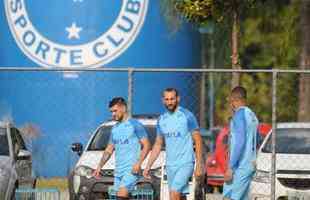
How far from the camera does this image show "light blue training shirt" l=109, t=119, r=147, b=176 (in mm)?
16281

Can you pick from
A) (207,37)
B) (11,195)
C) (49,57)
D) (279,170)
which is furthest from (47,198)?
(207,37)

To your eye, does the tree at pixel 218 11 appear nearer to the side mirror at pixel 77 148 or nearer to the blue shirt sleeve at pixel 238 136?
the side mirror at pixel 77 148

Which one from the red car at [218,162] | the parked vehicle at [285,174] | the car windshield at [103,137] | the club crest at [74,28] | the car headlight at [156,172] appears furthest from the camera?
the club crest at [74,28]

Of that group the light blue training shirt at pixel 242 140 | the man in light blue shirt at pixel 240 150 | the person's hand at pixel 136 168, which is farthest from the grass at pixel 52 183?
the light blue training shirt at pixel 242 140

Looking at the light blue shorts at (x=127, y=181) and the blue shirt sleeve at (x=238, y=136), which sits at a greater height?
the blue shirt sleeve at (x=238, y=136)

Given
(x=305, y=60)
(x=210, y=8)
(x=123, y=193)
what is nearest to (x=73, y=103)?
(x=210, y=8)

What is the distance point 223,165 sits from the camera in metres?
23.6

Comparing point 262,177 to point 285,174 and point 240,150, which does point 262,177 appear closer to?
point 285,174

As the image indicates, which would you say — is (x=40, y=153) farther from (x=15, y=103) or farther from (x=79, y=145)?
(x=15, y=103)

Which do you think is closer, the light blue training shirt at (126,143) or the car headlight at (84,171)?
the light blue training shirt at (126,143)

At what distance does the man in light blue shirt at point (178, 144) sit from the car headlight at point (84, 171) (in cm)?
301

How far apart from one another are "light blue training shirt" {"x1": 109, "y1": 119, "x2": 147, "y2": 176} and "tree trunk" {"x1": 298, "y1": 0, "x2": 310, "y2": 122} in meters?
9.34

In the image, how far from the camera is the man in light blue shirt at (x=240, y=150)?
52.5 ft

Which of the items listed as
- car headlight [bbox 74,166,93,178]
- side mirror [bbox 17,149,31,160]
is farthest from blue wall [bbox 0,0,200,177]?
side mirror [bbox 17,149,31,160]
